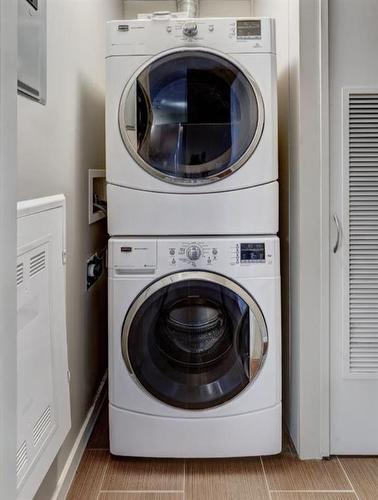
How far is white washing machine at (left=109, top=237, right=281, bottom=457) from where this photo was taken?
178 cm

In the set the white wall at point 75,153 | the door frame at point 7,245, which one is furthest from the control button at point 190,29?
the door frame at point 7,245

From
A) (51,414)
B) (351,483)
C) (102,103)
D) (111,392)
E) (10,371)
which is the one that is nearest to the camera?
(10,371)

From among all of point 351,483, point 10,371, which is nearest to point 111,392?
point 351,483

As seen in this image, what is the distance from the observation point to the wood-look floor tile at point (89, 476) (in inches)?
65.5

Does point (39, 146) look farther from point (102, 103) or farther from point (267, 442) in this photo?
point (267, 442)

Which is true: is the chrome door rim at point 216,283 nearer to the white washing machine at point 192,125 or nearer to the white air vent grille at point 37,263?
the white washing machine at point 192,125

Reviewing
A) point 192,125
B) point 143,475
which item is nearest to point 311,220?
point 192,125

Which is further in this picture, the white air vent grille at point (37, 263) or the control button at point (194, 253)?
the control button at point (194, 253)

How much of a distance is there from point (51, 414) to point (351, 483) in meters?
1.11

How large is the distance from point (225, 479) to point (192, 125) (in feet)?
4.39

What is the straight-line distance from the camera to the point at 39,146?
1.38 m

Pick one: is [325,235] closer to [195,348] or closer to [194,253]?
[194,253]

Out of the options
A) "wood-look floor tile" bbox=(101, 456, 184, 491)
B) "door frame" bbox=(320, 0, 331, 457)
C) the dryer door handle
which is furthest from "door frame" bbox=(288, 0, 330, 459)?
the dryer door handle

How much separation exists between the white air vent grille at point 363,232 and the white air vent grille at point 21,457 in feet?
4.09
